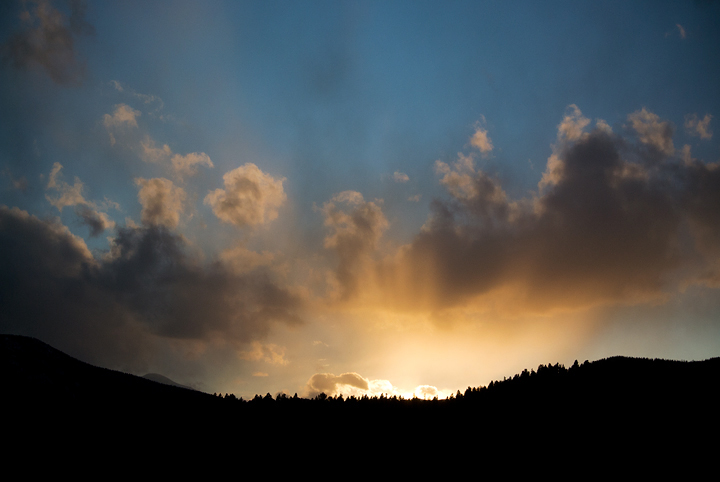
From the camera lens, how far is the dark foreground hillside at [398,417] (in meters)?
102

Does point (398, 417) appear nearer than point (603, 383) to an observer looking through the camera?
No

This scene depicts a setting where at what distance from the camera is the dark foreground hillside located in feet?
336

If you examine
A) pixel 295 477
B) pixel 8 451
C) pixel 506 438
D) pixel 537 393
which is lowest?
pixel 295 477

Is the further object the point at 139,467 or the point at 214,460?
the point at 214,460

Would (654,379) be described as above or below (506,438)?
above

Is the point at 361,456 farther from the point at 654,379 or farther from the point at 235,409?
the point at 654,379

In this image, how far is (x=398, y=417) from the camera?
168m

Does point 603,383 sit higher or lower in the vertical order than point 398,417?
higher

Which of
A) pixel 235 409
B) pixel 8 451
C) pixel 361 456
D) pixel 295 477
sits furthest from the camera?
pixel 235 409

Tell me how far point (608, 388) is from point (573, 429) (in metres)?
17.9

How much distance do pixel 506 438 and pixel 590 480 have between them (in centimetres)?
3513

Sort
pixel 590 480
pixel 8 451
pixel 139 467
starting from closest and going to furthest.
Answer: pixel 590 480 < pixel 8 451 < pixel 139 467

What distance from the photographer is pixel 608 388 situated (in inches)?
4719

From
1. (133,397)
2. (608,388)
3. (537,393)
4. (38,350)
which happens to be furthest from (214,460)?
(608,388)
